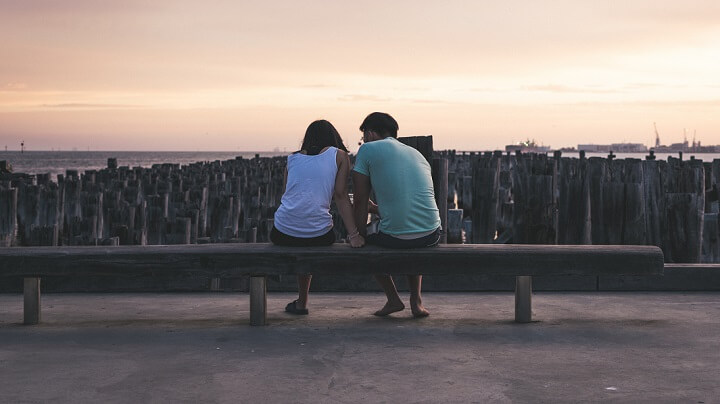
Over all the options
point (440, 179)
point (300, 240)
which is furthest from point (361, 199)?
point (440, 179)

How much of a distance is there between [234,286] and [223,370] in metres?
3.26

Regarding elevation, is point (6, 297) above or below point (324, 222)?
below

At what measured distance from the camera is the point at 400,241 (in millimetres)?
6906

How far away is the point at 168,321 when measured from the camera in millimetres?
6922

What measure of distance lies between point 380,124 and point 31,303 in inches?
117

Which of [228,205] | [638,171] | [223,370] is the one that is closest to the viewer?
[223,370]

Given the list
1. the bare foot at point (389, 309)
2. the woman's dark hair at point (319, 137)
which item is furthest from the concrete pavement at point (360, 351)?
the woman's dark hair at point (319, 137)

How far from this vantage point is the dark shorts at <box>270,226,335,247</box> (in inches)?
276

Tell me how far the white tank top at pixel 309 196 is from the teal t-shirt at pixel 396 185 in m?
0.27

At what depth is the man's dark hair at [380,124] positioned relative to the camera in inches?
282

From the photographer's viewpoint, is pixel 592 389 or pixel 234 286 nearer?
pixel 592 389

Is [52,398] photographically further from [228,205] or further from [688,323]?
[228,205]

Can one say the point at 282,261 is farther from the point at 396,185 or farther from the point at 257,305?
the point at 396,185

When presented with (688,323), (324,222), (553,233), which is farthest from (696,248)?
(324,222)
